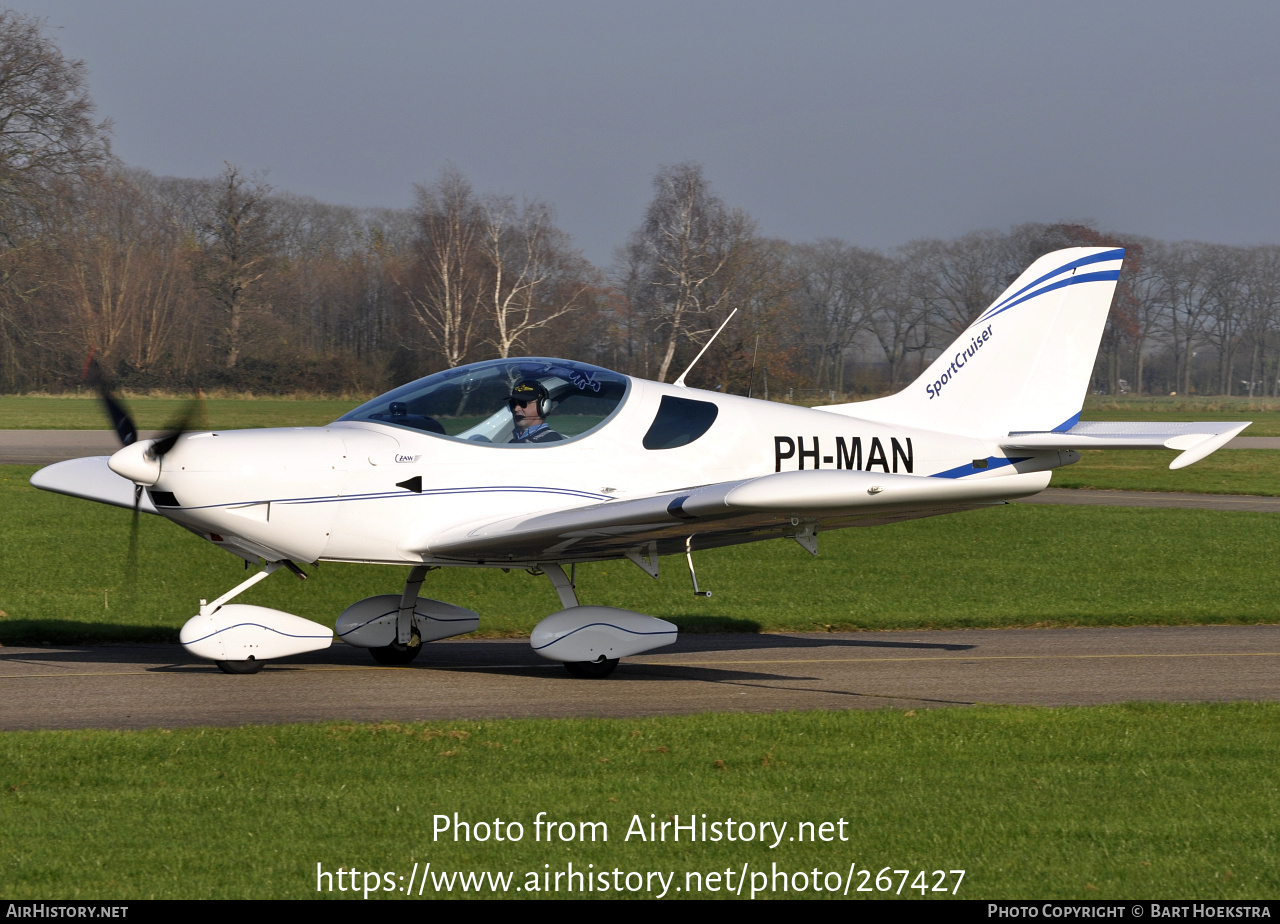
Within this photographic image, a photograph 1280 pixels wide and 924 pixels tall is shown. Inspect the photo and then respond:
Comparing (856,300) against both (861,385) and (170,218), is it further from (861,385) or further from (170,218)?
(170,218)

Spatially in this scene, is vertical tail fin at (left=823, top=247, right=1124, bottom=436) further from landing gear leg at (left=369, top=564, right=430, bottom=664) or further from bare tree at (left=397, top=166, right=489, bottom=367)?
bare tree at (left=397, top=166, right=489, bottom=367)

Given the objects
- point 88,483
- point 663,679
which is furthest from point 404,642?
point 88,483

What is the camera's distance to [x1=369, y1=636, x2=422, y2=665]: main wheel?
9.73 m

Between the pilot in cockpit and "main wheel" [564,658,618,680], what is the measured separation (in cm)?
166

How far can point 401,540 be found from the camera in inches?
348

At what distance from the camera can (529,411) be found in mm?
9133

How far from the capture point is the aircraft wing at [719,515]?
769 centimetres

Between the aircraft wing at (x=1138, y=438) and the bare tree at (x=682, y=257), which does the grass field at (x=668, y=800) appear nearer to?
the aircraft wing at (x=1138, y=438)

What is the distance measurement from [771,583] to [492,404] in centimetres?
594

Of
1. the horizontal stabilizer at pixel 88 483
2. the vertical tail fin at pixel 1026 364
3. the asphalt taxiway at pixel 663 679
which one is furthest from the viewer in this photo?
the vertical tail fin at pixel 1026 364

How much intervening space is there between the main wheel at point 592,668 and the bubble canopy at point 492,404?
1632 millimetres

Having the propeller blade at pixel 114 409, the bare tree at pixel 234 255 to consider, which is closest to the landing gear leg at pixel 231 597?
the propeller blade at pixel 114 409

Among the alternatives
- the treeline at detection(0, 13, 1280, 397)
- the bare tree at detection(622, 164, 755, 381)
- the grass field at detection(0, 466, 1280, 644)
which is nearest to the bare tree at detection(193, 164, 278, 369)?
the treeline at detection(0, 13, 1280, 397)

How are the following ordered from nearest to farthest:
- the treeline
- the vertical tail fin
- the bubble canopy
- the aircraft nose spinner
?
1. the aircraft nose spinner
2. the bubble canopy
3. the vertical tail fin
4. the treeline
